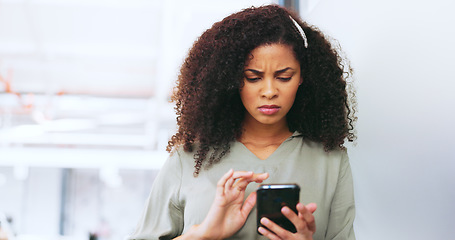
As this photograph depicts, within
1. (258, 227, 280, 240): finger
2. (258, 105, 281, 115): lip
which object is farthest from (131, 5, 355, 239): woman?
(258, 227, 280, 240): finger

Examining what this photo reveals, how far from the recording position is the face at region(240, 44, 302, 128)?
1104 millimetres

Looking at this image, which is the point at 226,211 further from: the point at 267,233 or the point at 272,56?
the point at 272,56

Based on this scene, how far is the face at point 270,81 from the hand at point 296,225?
25 cm

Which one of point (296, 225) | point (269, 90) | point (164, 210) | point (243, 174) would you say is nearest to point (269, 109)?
point (269, 90)

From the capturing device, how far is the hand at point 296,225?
99 centimetres

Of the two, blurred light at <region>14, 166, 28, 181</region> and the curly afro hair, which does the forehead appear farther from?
blurred light at <region>14, 166, 28, 181</region>

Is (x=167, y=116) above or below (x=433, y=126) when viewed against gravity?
below

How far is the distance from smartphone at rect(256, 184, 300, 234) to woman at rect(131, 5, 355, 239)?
84 millimetres

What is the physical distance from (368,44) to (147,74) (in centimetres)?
348

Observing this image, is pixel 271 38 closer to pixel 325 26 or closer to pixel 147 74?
pixel 325 26

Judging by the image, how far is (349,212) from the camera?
3.96 feet

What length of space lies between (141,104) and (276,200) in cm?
403

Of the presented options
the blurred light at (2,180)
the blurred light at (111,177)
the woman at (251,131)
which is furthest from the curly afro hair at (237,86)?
the blurred light at (2,180)

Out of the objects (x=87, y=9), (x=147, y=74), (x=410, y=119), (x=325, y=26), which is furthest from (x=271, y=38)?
(x=147, y=74)
